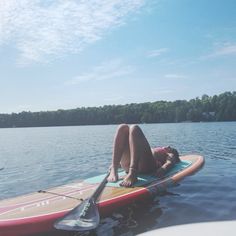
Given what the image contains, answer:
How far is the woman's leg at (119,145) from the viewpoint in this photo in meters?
6.83

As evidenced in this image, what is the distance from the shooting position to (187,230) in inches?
81.7

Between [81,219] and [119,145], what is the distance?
2.22 m

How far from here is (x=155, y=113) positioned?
286 ft

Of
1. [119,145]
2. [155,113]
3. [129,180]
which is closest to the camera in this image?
[129,180]

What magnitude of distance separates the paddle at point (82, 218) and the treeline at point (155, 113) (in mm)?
73748

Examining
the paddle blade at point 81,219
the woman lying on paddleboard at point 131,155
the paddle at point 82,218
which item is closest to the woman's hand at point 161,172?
the woman lying on paddleboard at point 131,155

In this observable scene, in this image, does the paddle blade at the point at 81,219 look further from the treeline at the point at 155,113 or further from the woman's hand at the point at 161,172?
the treeline at the point at 155,113

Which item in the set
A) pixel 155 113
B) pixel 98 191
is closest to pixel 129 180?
pixel 98 191

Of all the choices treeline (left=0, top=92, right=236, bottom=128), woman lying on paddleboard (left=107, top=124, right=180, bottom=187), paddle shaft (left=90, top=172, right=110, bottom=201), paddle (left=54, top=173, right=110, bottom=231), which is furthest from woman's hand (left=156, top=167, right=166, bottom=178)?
treeline (left=0, top=92, right=236, bottom=128)

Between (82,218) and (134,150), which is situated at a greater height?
(134,150)

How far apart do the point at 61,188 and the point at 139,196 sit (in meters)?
1.52

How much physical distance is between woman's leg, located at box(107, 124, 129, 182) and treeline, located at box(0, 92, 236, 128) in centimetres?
7209

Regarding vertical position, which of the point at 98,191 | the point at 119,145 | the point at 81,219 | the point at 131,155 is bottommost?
the point at 81,219

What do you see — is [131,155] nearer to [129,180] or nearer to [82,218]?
[129,180]
